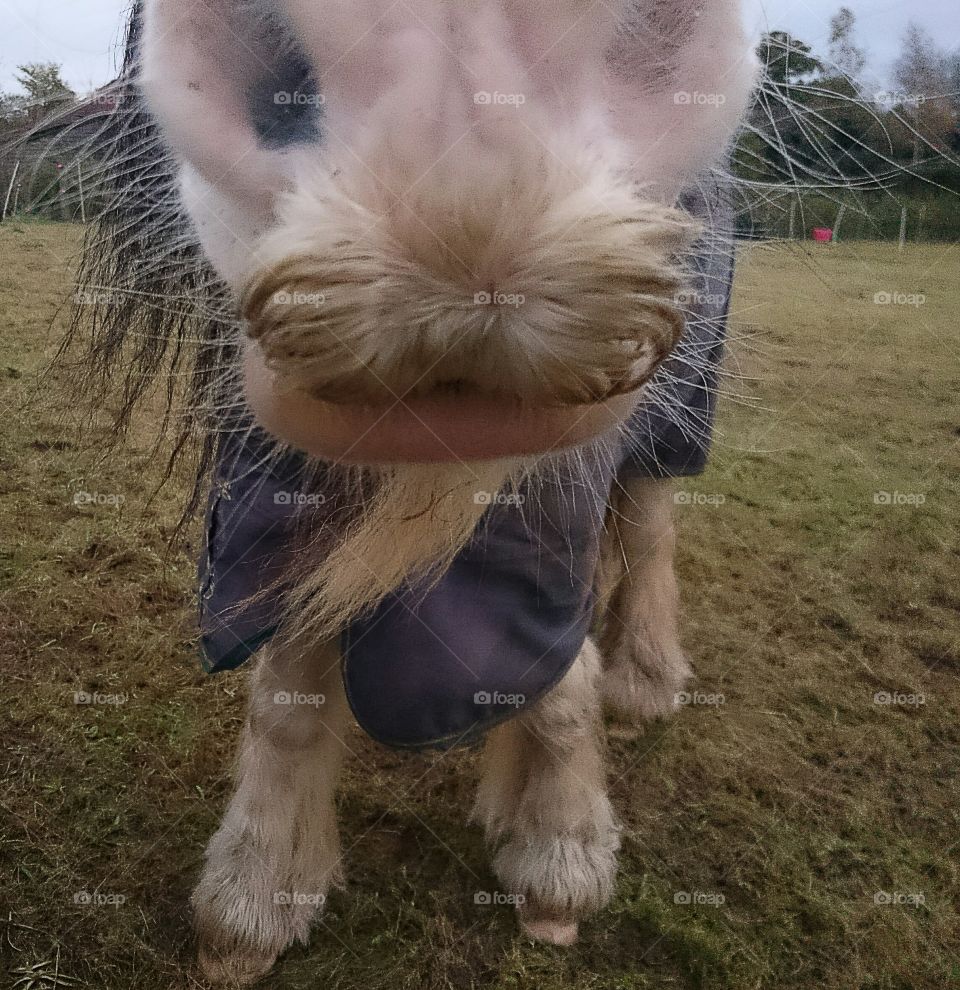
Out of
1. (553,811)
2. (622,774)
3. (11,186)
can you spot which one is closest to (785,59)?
(11,186)

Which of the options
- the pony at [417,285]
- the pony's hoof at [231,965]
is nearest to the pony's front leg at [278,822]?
the pony's hoof at [231,965]

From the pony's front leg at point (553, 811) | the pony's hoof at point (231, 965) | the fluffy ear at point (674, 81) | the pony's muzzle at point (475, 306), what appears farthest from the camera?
the pony's front leg at point (553, 811)

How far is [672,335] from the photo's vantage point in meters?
0.53

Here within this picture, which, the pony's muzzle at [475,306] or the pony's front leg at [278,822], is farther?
the pony's front leg at [278,822]

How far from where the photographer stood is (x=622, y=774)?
1542 mm

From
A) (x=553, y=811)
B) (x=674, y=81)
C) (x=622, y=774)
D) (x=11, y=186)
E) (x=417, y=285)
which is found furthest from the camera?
(x=622, y=774)

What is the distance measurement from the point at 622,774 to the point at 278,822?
642 millimetres

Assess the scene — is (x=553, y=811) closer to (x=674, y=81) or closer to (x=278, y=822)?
(x=278, y=822)

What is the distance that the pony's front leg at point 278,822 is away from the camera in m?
1.18

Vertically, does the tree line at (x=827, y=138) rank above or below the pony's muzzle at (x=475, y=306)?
above

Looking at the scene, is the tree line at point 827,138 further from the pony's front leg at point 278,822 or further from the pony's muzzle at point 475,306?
the pony's front leg at point 278,822

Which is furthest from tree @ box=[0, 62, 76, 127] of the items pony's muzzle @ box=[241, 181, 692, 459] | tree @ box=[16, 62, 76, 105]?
pony's muzzle @ box=[241, 181, 692, 459]

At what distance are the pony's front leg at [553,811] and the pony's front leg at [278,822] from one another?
0.89 feet

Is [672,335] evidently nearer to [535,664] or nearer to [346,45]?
[346,45]
